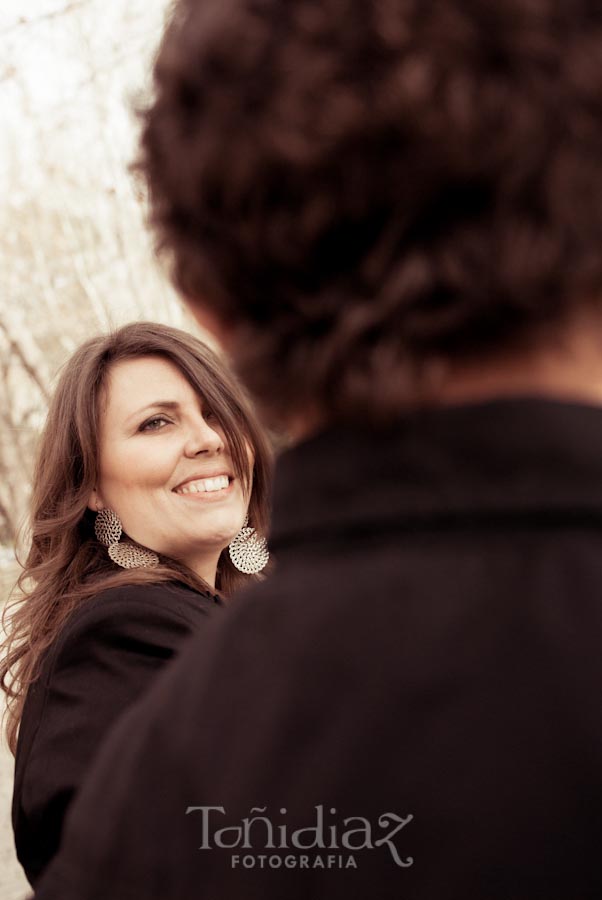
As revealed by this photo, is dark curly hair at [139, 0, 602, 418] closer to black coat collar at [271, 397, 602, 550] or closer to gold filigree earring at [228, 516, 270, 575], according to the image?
black coat collar at [271, 397, 602, 550]

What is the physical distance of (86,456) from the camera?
245cm

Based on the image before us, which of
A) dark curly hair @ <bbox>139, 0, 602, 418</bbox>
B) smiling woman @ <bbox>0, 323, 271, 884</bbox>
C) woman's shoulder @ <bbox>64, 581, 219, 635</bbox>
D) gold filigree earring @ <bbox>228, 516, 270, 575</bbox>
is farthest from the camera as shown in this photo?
gold filigree earring @ <bbox>228, 516, 270, 575</bbox>

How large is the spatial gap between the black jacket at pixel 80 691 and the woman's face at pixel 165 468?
1.35 ft

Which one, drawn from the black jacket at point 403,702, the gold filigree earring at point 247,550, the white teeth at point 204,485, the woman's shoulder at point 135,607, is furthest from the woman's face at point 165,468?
the black jacket at point 403,702

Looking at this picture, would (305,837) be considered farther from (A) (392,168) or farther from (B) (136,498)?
(B) (136,498)

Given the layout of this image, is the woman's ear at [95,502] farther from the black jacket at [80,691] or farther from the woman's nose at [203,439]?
the black jacket at [80,691]

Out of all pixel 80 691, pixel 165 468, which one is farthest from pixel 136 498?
pixel 80 691

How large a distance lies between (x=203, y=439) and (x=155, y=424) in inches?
5.2

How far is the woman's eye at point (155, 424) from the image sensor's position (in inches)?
98.7

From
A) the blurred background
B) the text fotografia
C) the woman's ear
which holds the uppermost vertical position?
the blurred background

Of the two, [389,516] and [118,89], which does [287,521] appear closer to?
[389,516]

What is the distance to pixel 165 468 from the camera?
8.04ft

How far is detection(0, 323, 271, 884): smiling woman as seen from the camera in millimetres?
2129

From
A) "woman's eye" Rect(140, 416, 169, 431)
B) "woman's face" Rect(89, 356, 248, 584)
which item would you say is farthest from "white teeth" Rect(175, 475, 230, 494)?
"woman's eye" Rect(140, 416, 169, 431)
